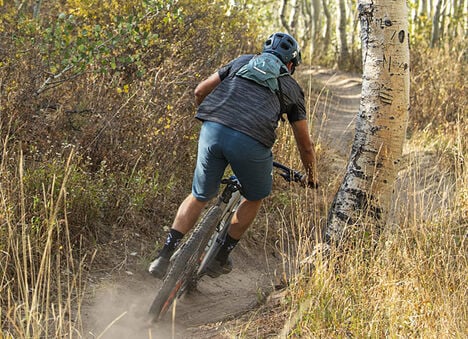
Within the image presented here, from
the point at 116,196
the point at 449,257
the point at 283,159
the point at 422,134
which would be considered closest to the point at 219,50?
the point at 283,159

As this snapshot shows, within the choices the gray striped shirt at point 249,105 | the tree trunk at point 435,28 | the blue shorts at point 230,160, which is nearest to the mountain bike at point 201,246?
the blue shorts at point 230,160

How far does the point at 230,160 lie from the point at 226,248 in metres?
0.92

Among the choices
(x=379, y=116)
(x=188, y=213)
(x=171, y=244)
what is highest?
(x=379, y=116)

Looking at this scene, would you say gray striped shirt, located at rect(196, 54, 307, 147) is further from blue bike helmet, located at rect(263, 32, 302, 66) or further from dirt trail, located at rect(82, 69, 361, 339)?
dirt trail, located at rect(82, 69, 361, 339)

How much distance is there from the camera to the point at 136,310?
4.46 meters

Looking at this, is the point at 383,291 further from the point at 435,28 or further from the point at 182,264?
the point at 435,28

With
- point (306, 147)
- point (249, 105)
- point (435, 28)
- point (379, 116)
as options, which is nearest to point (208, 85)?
point (249, 105)

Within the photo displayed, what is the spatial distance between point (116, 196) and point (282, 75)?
2.01 m

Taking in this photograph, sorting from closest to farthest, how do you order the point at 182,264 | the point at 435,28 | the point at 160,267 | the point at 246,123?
the point at 246,123 < the point at 182,264 < the point at 160,267 < the point at 435,28

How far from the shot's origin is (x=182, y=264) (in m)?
4.02

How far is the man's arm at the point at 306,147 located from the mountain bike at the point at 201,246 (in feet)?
0.27

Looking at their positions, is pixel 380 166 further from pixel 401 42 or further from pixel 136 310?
pixel 136 310

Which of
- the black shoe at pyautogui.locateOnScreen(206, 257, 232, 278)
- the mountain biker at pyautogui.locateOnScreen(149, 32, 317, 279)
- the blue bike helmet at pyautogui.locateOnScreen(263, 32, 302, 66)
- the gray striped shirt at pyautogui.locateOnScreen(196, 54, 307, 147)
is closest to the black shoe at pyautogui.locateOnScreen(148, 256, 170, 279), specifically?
the mountain biker at pyautogui.locateOnScreen(149, 32, 317, 279)

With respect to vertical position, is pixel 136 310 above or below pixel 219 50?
below
